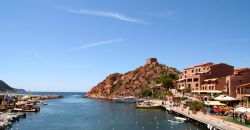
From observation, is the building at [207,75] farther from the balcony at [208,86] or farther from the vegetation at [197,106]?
the vegetation at [197,106]

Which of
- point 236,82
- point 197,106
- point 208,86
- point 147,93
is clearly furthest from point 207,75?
point 147,93

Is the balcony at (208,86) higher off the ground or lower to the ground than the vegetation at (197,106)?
higher

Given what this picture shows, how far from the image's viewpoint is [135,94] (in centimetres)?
19338

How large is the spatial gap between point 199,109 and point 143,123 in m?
14.1

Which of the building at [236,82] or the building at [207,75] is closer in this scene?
the building at [236,82]

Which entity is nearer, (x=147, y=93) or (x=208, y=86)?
(x=208, y=86)

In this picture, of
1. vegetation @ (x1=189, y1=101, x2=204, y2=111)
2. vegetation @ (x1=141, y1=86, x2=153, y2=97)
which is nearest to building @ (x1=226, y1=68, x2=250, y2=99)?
vegetation @ (x1=189, y1=101, x2=204, y2=111)

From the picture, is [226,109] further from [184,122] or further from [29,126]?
[29,126]

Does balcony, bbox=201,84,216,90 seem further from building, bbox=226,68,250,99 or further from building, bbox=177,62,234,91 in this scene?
building, bbox=226,68,250,99

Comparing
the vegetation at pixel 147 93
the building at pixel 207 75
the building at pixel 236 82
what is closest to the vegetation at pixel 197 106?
the building at pixel 236 82

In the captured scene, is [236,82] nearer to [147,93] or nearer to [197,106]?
[197,106]

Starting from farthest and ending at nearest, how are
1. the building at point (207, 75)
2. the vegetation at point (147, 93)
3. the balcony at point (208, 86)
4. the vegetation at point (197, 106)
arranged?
the vegetation at point (147, 93), the building at point (207, 75), the balcony at point (208, 86), the vegetation at point (197, 106)

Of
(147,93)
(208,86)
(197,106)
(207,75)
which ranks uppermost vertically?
(207,75)

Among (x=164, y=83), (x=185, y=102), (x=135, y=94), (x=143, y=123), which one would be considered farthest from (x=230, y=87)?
(x=135, y=94)
